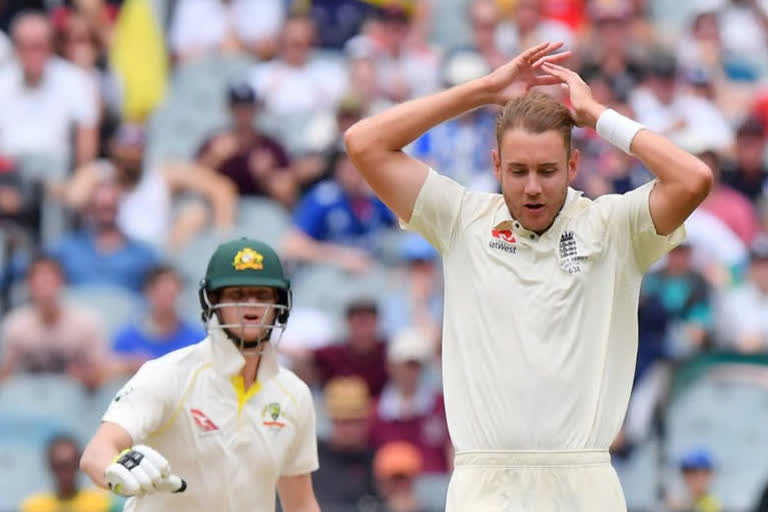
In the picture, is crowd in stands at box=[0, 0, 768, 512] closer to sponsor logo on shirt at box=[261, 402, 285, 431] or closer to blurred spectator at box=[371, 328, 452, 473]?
blurred spectator at box=[371, 328, 452, 473]

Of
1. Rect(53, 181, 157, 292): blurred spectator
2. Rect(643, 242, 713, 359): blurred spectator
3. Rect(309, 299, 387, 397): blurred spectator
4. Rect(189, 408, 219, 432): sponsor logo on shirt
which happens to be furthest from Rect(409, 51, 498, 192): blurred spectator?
Rect(189, 408, 219, 432): sponsor logo on shirt

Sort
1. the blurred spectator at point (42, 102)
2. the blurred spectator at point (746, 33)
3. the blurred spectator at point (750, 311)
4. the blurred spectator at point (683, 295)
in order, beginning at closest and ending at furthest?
the blurred spectator at point (683, 295) < the blurred spectator at point (750, 311) < the blurred spectator at point (42, 102) < the blurred spectator at point (746, 33)

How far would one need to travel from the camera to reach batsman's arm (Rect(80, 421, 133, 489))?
561 centimetres

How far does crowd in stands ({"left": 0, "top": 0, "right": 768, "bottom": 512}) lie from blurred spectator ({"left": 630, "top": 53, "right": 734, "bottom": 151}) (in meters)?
0.02

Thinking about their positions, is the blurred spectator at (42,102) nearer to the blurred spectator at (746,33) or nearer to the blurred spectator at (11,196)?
the blurred spectator at (11,196)

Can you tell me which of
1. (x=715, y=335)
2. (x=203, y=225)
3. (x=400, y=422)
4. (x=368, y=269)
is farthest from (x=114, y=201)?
(x=715, y=335)

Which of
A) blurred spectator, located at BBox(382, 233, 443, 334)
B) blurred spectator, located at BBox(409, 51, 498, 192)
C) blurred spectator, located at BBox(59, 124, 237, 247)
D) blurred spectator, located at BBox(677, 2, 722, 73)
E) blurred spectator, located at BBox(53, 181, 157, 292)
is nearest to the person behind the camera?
blurred spectator, located at BBox(382, 233, 443, 334)

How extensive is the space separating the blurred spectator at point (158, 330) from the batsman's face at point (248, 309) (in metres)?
5.14

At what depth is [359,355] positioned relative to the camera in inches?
457

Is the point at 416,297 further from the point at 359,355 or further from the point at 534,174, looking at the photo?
the point at 534,174

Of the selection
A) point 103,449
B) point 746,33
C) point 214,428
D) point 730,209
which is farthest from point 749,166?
point 103,449

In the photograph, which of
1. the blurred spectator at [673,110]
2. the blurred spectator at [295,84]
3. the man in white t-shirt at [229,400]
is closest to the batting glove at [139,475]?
the man in white t-shirt at [229,400]

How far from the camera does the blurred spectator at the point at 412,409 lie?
1115 centimetres

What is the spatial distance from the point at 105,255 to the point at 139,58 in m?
2.44
